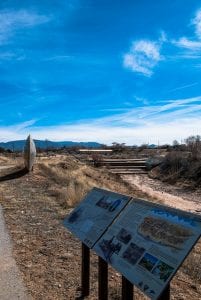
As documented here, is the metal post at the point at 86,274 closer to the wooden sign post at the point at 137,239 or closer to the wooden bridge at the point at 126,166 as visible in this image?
the wooden sign post at the point at 137,239

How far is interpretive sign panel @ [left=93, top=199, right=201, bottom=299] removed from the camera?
368 centimetres

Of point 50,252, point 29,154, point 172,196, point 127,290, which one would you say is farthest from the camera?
point 172,196

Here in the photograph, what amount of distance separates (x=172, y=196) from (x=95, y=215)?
20012mm

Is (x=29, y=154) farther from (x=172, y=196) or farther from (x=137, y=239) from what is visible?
(x=137, y=239)

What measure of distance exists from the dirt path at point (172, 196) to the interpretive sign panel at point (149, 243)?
48.5 ft

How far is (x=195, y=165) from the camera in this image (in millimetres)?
33406

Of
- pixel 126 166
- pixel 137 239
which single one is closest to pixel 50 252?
pixel 137 239

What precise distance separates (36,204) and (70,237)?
14.5 feet

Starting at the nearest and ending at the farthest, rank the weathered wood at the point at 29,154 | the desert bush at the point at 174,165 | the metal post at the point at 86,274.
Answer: the metal post at the point at 86,274, the weathered wood at the point at 29,154, the desert bush at the point at 174,165

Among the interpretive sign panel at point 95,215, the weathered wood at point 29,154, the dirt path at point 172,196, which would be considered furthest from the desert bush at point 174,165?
the interpretive sign panel at point 95,215

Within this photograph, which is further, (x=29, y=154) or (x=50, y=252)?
(x=29, y=154)

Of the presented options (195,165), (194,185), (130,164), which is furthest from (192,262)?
(130,164)

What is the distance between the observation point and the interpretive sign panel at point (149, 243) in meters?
3.68

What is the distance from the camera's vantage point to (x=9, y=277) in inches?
250
